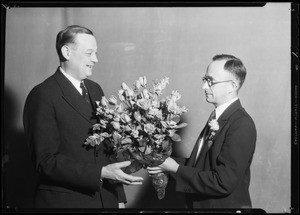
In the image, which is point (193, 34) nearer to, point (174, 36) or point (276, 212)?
point (174, 36)

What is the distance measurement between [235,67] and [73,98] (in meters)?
0.87

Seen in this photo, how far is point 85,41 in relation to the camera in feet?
8.02

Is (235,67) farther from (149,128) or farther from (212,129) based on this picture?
(149,128)

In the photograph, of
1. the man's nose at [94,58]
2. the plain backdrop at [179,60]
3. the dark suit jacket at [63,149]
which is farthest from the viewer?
the plain backdrop at [179,60]

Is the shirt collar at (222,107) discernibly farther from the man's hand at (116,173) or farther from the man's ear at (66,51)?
the man's ear at (66,51)

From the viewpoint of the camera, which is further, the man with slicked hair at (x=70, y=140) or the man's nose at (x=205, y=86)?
the man's nose at (x=205, y=86)

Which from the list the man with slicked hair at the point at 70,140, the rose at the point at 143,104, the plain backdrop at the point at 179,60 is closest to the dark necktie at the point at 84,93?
the man with slicked hair at the point at 70,140

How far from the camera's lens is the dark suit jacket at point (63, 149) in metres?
2.25

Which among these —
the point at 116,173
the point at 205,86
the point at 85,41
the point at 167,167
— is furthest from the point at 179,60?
→ the point at 116,173

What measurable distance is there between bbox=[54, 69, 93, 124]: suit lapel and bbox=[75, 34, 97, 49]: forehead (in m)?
0.21

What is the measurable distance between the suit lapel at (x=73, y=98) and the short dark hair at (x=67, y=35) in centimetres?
14

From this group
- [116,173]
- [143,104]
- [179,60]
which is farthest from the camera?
[179,60]

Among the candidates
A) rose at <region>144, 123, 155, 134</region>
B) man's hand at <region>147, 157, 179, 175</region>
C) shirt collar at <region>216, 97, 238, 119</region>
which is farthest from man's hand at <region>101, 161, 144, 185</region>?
shirt collar at <region>216, 97, 238, 119</region>

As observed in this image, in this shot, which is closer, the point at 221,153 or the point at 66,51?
the point at 221,153
